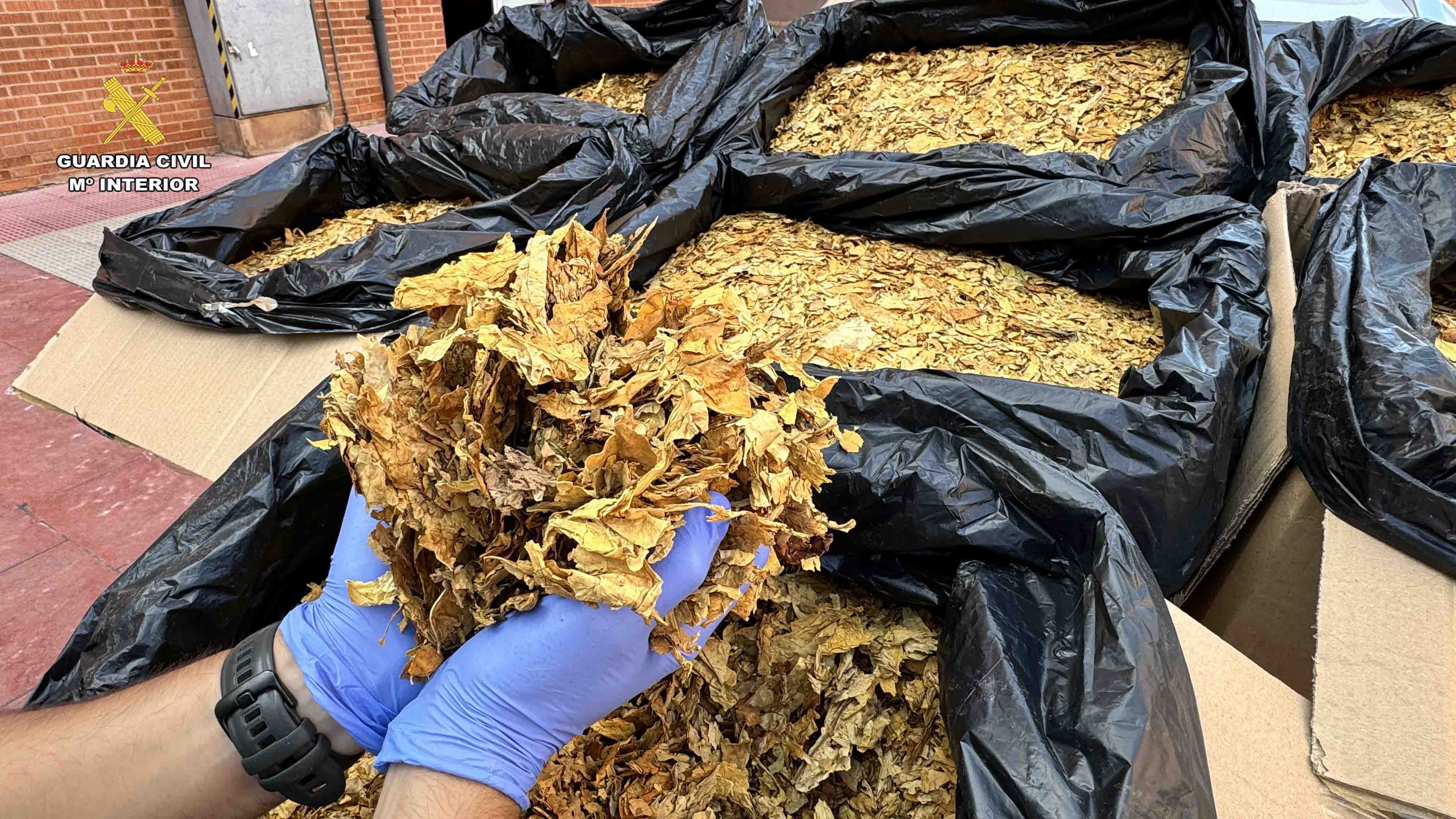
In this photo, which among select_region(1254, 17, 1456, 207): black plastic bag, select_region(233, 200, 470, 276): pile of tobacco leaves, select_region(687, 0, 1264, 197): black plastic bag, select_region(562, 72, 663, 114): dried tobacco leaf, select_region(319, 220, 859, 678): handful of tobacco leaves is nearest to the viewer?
select_region(319, 220, 859, 678): handful of tobacco leaves

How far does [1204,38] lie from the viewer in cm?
260

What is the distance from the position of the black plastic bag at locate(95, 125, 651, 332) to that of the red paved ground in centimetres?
60

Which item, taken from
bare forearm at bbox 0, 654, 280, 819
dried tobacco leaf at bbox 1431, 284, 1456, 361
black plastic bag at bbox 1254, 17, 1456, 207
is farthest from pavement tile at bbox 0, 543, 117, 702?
black plastic bag at bbox 1254, 17, 1456, 207

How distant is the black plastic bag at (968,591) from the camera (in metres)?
1.00

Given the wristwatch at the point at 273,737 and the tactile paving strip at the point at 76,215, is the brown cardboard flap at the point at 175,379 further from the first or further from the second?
the tactile paving strip at the point at 76,215

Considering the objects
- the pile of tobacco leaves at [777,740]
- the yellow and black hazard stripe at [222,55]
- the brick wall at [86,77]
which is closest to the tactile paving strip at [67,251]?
the brick wall at [86,77]

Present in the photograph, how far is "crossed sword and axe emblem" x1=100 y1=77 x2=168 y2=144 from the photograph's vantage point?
17.6ft

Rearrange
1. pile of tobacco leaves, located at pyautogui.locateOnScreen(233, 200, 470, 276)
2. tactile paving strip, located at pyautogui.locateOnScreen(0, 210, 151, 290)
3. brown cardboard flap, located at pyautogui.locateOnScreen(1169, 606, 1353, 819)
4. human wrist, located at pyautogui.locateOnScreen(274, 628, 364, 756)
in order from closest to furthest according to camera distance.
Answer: brown cardboard flap, located at pyautogui.locateOnScreen(1169, 606, 1353, 819), human wrist, located at pyautogui.locateOnScreen(274, 628, 364, 756), pile of tobacco leaves, located at pyautogui.locateOnScreen(233, 200, 470, 276), tactile paving strip, located at pyautogui.locateOnScreen(0, 210, 151, 290)

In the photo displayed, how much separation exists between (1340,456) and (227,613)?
2.05m

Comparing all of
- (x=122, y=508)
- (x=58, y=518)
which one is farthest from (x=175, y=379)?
(x=58, y=518)

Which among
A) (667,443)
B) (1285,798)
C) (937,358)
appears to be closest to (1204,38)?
(937,358)

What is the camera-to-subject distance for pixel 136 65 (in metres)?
5.41

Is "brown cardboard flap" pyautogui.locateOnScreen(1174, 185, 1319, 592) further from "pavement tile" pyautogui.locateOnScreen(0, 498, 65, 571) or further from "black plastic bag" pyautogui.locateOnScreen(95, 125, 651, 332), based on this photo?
"pavement tile" pyautogui.locateOnScreen(0, 498, 65, 571)

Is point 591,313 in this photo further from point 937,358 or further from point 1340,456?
point 1340,456
